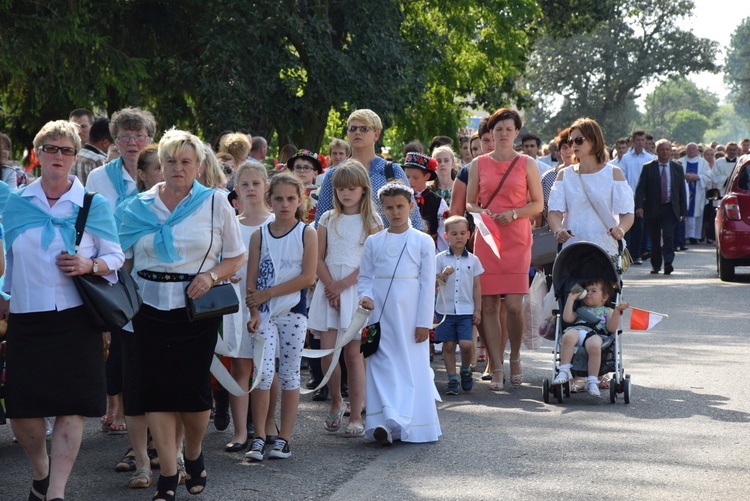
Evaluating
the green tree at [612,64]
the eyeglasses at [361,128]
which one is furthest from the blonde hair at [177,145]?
the green tree at [612,64]

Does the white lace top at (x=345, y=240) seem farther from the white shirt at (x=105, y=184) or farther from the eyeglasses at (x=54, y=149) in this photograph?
the eyeglasses at (x=54, y=149)

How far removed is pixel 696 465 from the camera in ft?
23.2

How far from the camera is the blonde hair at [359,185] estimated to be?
8422mm

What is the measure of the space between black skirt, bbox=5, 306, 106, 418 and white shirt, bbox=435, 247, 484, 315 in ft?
14.2

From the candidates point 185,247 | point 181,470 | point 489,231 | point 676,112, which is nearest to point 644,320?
point 489,231

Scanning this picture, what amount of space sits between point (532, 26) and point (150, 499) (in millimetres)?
33676

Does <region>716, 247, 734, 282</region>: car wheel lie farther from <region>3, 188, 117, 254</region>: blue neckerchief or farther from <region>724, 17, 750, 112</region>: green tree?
<region>724, 17, 750, 112</region>: green tree

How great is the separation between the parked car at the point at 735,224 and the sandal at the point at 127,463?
544 inches

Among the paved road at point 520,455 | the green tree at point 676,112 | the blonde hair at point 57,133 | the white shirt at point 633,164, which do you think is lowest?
the paved road at point 520,455

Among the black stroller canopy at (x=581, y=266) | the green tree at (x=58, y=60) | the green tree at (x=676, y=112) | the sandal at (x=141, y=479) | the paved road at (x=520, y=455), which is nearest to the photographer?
the paved road at (x=520, y=455)

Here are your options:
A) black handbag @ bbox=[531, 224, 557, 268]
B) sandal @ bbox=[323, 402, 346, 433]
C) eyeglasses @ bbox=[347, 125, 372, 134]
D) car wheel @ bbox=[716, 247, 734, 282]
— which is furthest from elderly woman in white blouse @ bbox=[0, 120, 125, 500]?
car wheel @ bbox=[716, 247, 734, 282]

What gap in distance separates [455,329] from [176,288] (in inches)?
159

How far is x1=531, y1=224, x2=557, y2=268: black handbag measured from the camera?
10766 mm

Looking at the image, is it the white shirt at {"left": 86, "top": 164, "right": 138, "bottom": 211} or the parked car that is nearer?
the white shirt at {"left": 86, "top": 164, "right": 138, "bottom": 211}
